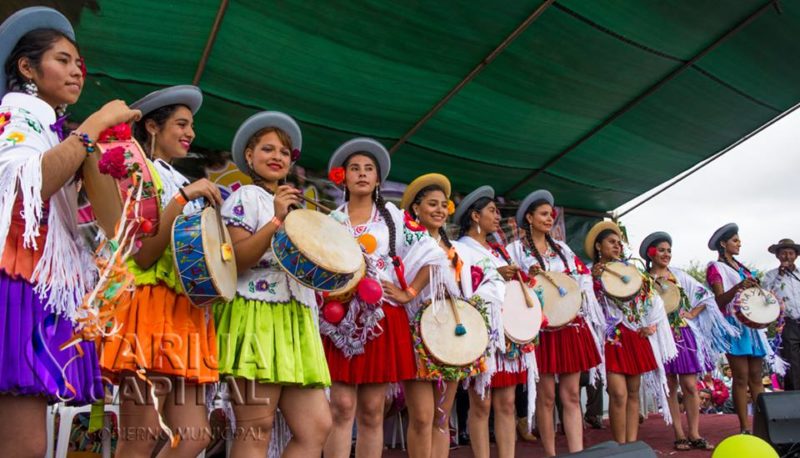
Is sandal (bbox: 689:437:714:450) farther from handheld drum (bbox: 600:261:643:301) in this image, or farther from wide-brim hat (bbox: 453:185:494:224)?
wide-brim hat (bbox: 453:185:494:224)

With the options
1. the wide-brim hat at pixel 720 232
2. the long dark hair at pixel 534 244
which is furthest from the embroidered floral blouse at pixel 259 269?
the wide-brim hat at pixel 720 232

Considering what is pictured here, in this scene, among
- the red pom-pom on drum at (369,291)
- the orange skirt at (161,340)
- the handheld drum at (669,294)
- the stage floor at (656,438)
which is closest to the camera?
the orange skirt at (161,340)

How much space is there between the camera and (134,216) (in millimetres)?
1867

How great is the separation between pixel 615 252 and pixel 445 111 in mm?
1746

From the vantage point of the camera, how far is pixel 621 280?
480 cm

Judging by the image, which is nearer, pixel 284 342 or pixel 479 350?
pixel 284 342

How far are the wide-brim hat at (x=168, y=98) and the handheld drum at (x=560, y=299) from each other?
2692 millimetres

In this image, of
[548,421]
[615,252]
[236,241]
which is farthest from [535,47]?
[236,241]

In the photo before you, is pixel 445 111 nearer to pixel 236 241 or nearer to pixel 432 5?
pixel 432 5

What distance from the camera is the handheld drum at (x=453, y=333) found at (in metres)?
3.27

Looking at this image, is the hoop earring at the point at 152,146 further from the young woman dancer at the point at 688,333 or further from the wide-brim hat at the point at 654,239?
the wide-brim hat at the point at 654,239

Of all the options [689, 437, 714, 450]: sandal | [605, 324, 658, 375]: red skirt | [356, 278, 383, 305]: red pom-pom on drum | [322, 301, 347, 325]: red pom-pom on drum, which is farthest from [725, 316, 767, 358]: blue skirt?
[322, 301, 347, 325]: red pom-pom on drum

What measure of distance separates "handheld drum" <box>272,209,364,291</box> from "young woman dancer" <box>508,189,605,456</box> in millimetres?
2194

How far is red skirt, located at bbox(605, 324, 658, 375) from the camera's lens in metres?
4.66
